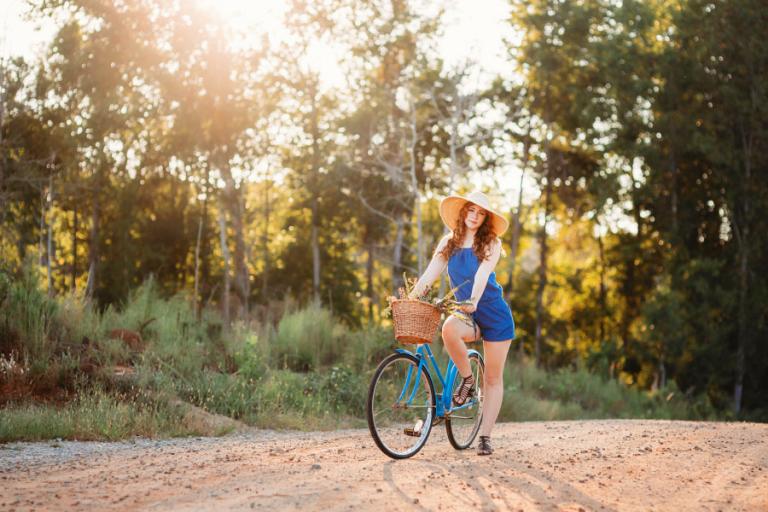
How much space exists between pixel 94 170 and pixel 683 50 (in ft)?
62.1

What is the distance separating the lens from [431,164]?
110ft

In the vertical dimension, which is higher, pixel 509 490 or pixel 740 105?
pixel 740 105

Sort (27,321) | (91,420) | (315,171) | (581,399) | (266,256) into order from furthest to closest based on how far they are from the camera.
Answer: (266,256), (315,171), (581,399), (27,321), (91,420)

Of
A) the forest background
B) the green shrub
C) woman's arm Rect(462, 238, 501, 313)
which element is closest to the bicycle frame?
woman's arm Rect(462, 238, 501, 313)

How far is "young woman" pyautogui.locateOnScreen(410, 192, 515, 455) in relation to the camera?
7.66m

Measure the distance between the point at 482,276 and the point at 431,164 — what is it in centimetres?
2613

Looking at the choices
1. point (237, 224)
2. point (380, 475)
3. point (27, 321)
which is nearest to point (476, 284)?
point (380, 475)

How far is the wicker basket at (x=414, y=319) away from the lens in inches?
280

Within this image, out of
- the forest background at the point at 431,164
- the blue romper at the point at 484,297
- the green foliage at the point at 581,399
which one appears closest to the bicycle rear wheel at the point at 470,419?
the blue romper at the point at 484,297

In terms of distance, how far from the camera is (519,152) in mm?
33062

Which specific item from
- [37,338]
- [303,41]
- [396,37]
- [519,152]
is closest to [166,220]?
[303,41]

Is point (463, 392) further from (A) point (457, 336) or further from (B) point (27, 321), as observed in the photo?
(B) point (27, 321)

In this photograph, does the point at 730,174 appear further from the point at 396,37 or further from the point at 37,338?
the point at 37,338

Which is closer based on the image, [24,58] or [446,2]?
[24,58]
